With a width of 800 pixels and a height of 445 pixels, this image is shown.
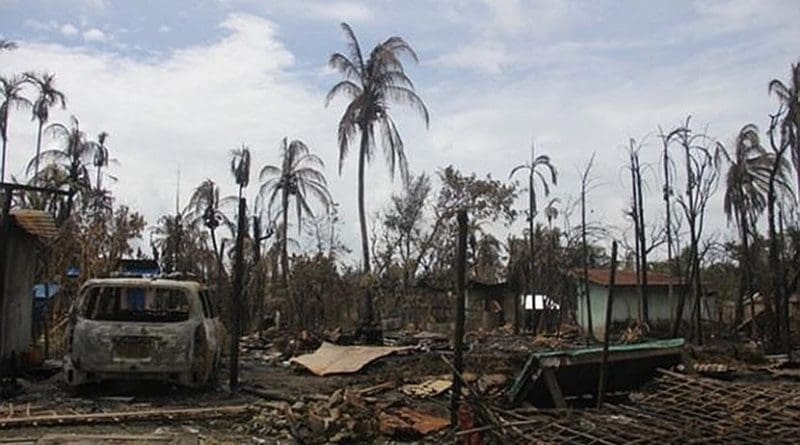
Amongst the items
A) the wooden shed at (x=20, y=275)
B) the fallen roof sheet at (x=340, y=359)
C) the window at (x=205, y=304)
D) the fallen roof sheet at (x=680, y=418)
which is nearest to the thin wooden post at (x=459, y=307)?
the fallen roof sheet at (x=680, y=418)

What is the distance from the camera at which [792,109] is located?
2230cm

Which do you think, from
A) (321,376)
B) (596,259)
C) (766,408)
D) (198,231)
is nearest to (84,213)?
(198,231)

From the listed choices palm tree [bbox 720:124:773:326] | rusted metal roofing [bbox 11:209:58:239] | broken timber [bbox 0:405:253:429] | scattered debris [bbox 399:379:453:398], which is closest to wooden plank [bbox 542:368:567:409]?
scattered debris [bbox 399:379:453:398]

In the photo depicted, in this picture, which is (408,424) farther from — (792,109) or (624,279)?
(624,279)

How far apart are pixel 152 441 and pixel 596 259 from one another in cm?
4283

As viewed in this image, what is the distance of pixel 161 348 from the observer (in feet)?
38.1

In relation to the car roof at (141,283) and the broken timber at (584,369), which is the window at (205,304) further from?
the broken timber at (584,369)

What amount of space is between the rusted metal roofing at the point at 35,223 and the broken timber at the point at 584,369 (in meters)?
8.53

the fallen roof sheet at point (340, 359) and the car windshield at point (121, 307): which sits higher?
the car windshield at point (121, 307)

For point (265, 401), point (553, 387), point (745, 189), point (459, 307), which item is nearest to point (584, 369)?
point (553, 387)

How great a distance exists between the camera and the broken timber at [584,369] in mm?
10297

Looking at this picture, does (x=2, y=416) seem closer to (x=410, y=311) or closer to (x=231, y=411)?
(x=231, y=411)

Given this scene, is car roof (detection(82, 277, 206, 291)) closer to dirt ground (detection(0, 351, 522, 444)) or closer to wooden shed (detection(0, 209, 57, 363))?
dirt ground (detection(0, 351, 522, 444))

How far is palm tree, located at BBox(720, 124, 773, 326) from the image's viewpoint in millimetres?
28433
